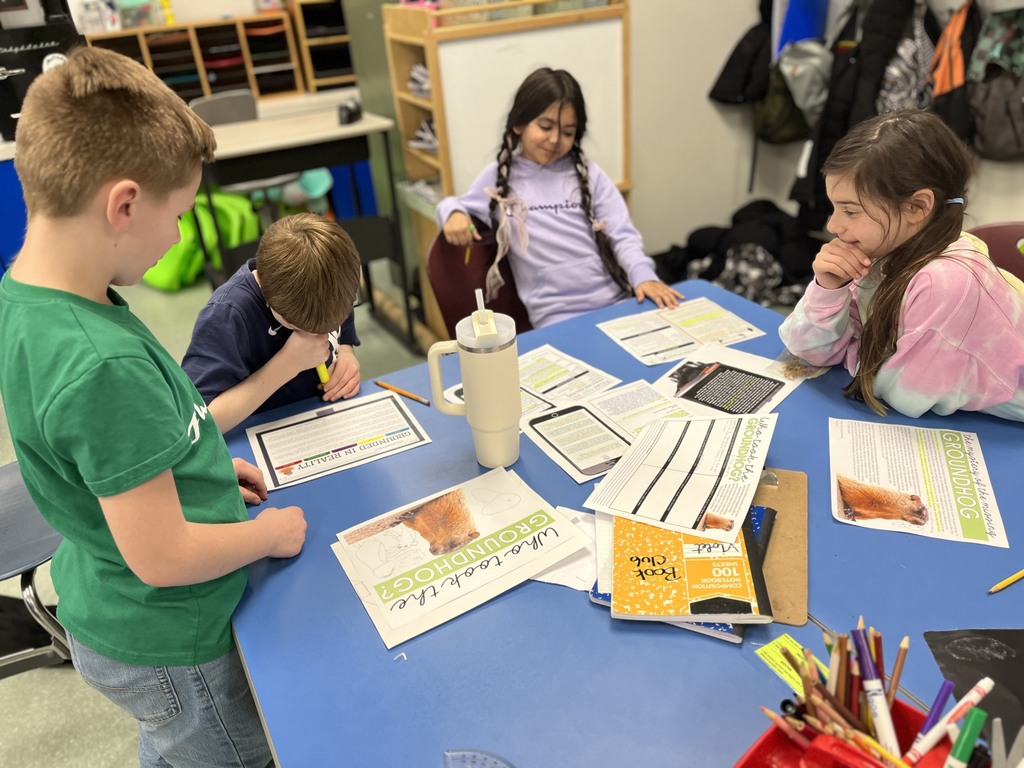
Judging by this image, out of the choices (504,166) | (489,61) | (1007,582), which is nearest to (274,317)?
(504,166)

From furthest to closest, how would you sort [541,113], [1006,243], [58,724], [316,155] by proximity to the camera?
[316,155] < [541,113] < [58,724] < [1006,243]

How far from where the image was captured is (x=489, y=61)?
8.37ft

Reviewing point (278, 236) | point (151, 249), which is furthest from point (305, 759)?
point (278, 236)

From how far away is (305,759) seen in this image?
68cm

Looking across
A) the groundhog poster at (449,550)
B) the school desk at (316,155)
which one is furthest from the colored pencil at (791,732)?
the school desk at (316,155)

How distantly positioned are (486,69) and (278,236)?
1.74 meters

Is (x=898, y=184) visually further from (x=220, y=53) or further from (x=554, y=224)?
(x=220, y=53)

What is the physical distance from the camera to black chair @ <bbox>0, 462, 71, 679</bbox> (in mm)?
1233

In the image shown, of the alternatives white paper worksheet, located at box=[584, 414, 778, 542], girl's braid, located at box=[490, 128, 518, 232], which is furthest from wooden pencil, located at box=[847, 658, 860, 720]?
girl's braid, located at box=[490, 128, 518, 232]

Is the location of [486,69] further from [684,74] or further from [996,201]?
[996,201]

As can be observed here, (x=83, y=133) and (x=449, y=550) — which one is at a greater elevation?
(x=83, y=133)

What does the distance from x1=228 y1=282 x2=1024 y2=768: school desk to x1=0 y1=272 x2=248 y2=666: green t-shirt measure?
0.30 feet

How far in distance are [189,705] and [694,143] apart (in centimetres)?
306

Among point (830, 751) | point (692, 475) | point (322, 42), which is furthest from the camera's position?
point (322, 42)
